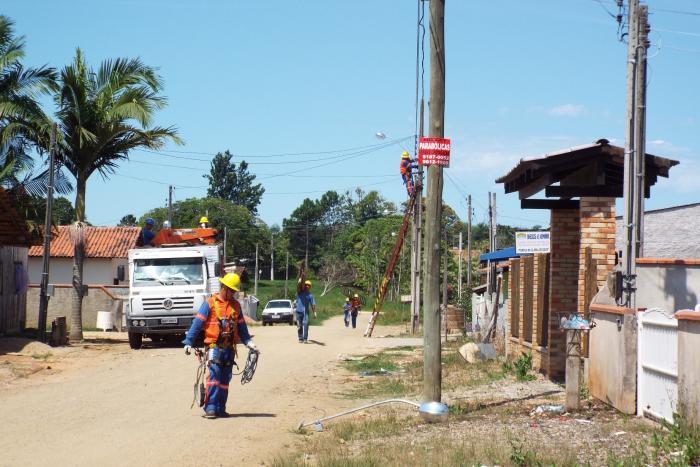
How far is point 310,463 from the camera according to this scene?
8992 millimetres

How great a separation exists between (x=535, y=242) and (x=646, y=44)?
17.8 feet

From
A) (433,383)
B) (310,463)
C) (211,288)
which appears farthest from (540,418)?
(211,288)

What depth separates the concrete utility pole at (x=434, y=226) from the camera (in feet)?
39.0

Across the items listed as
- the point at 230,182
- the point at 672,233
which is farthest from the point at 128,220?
the point at 672,233

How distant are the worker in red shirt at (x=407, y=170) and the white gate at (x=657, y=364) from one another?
21.5 metres

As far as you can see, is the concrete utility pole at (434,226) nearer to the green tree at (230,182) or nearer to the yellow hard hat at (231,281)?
the yellow hard hat at (231,281)

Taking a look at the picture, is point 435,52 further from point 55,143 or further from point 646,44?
point 55,143

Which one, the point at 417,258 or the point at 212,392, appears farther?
the point at 417,258

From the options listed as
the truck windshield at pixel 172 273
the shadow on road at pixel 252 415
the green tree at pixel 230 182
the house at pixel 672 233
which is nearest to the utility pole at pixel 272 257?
the green tree at pixel 230 182

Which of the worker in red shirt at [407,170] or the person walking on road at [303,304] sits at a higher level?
the worker in red shirt at [407,170]

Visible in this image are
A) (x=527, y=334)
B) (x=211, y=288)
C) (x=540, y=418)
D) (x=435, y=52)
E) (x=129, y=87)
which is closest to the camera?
(x=540, y=418)

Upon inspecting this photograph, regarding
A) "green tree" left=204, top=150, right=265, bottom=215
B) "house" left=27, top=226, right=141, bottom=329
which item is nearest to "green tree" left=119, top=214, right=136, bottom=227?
"green tree" left=204, top=150, right=265, bottom=215

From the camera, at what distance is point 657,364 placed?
10.4 metres

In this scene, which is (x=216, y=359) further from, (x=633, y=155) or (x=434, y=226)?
(x=633, y=155)
